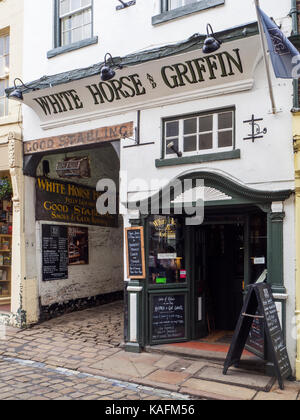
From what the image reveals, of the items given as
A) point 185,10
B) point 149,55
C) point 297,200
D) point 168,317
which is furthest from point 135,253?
point 185,10

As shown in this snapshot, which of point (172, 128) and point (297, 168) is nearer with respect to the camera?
point (297, 168)

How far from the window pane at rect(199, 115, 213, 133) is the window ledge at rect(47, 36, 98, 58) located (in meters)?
2.76

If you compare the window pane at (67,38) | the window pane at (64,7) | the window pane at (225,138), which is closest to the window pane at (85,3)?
the window pane at (64,7)

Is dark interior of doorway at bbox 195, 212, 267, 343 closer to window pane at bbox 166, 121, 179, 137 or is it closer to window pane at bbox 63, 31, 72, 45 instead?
window pane at bbox 166, 121, 179, 137

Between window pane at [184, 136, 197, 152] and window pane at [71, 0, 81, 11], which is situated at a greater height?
window pane at [71, 0, 81, 11]

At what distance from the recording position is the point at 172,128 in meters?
7.45

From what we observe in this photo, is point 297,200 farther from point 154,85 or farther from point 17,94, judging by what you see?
point 17,94

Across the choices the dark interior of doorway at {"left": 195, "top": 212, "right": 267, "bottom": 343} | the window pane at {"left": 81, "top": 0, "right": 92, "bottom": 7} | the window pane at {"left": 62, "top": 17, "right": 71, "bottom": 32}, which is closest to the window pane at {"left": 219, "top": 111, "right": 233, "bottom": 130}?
the dark interior of doorway at {"left": 195, "top": 212, "right": 267, "bottom": 343}

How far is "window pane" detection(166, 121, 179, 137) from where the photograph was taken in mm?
7406

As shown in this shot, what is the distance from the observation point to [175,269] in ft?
24.7

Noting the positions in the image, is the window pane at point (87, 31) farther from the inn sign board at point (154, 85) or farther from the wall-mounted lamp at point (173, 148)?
the wall-mounted lamp at point (173, 148)

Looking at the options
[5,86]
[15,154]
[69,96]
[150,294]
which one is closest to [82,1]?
[69,96]

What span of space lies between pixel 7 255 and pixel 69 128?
4204 mm

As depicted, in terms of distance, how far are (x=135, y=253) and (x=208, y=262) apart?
5.54ft
